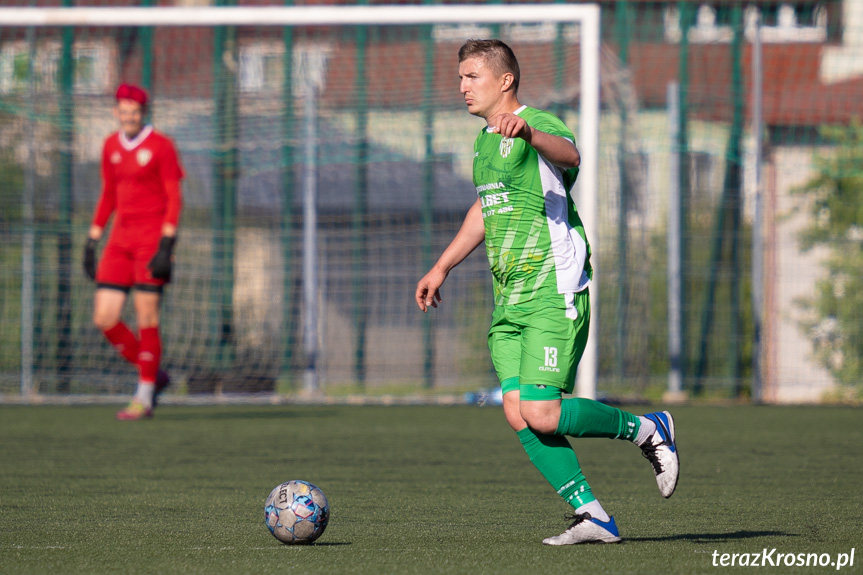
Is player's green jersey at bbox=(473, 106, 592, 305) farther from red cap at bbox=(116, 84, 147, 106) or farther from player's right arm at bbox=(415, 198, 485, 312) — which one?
red cap at bbox=(116, 84, 147, 106)

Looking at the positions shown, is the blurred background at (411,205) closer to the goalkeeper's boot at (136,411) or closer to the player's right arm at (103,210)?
the goalkeeper's boot at (136,411)

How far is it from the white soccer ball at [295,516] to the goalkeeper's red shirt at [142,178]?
480 cm

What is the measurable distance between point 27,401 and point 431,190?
4.07 meters

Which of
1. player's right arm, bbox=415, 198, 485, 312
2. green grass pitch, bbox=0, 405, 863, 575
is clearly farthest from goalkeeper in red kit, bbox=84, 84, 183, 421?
→ player's right arm, bbox=415, 198, 485, 312

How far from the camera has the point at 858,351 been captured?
11.0 m

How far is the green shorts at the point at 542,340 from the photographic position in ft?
12.3

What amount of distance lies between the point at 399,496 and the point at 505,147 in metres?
1.67

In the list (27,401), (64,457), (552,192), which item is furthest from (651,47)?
(552,192)

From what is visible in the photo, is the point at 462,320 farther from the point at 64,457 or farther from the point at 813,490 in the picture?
the point at 813,490

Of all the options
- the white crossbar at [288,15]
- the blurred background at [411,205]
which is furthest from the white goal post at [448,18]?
the blurred background at [411,205]

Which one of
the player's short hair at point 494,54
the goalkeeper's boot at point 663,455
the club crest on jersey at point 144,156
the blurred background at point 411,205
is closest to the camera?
the goalkeeper's boot at point 663,455

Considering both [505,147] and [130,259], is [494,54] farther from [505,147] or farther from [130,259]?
[130,259]

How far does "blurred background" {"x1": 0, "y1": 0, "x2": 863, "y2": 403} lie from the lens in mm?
11094

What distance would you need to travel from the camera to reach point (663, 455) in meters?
3.87
